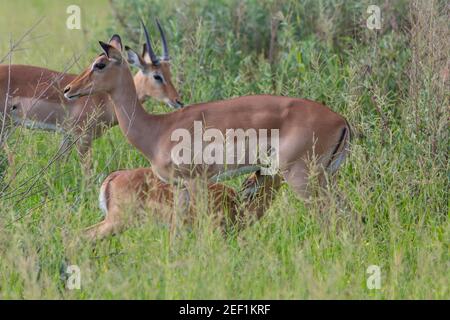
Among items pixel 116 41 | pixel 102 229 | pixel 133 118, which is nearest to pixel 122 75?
pixel 133 118

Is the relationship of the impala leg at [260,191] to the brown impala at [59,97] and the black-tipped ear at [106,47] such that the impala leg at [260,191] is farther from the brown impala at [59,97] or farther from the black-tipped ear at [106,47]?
the brown impala at [59,97]

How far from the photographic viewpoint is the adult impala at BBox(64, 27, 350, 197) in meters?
5.51

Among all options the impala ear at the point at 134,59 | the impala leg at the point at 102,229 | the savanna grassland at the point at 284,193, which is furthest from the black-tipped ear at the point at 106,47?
the impala leg at the point at 102,229

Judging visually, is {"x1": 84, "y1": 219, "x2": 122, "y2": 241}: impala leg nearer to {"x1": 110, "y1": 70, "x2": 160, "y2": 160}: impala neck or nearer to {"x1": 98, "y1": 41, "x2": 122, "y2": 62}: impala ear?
{"x1": 110, "y1": 70, "x2": 160, "y2": 160}: impala neck

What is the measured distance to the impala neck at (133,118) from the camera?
19.3 ft

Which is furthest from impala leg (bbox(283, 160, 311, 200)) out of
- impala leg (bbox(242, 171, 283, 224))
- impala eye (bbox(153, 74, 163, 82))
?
impala eye (bbox(153, 74, 163, 82))

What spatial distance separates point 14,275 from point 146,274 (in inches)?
23.4

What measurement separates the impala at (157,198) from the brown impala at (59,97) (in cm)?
112

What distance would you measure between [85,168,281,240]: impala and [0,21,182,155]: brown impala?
1124 millimetres

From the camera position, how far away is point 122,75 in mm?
5969

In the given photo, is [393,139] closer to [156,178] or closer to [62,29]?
[156,178]

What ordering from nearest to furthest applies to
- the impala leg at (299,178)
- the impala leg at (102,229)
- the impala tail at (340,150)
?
the impala leg at (102,229) < the impala leg at (299,178) < the impala tail at (340,150)

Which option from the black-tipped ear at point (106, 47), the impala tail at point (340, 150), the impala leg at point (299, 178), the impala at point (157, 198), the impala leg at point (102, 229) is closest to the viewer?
the impala leg at point (102, 229)
